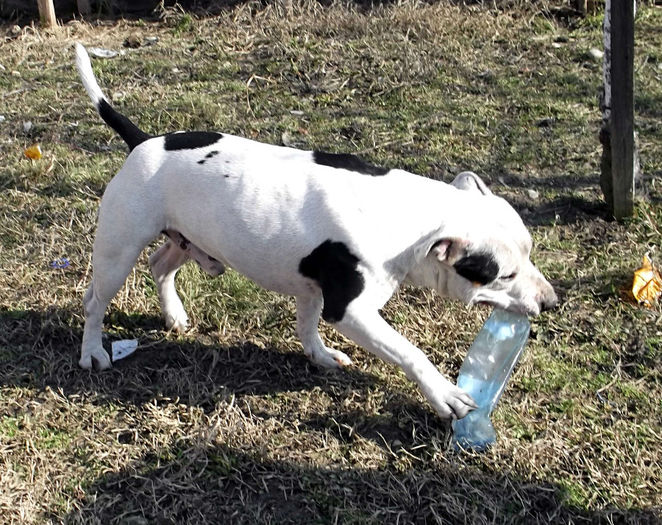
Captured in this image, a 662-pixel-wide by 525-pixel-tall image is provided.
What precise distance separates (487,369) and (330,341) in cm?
88

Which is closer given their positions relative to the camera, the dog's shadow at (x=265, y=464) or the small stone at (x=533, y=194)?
the dog's shadow at (x=265, y=464)

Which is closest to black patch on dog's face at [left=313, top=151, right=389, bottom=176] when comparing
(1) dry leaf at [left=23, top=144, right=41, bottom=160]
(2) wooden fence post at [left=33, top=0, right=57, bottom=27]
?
(1) dry leaf at [left=23, top=144, right=41, bottom=160]

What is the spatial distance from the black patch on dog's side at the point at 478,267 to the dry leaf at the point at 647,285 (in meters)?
1.53

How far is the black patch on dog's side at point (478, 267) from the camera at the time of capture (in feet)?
12.4

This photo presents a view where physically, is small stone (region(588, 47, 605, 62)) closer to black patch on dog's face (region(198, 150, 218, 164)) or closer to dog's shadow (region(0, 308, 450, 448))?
dog's shadow (region(0, 308, 450, 448))

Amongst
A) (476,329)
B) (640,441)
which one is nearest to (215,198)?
(476,329)

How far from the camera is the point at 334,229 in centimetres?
378

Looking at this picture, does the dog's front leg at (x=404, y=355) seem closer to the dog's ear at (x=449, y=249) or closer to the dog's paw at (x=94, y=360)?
the dog's ear at (x=449, y=249)

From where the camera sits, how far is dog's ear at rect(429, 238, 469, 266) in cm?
373

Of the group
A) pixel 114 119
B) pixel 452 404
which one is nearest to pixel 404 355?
pixel 452 404

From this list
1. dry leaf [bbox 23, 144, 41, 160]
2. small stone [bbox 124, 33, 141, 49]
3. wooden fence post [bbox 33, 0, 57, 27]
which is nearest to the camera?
dry leaf [bbox 23, 144, 41, 160]

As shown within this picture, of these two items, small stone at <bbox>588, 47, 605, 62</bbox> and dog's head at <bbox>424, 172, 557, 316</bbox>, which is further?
small stone at <bbox>588, 47, 605, 62</bbox>

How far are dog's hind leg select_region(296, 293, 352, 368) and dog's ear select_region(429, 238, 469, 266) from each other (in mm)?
910

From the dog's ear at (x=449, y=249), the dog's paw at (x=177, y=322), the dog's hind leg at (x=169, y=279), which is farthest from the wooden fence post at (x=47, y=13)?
the dog's ear at (x=449, y=249)
